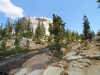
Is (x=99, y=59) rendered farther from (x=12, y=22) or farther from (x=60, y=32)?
(x=12, y=22)

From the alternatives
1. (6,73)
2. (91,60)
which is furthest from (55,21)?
(6,73)

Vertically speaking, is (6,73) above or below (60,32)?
below

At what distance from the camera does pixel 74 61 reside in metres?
13.0

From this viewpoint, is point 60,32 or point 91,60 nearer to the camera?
point 91,60

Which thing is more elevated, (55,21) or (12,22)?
(12,22)

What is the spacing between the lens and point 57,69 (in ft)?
39.9

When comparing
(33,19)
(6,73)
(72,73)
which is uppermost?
(33,19)

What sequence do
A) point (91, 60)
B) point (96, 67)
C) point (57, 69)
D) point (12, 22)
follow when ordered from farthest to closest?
1. point (12, 22)
2. point (91, 60)
3. point (57, 69)
4. point (96, 67)

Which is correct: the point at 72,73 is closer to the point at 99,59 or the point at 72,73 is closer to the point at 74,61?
the point at 74,61

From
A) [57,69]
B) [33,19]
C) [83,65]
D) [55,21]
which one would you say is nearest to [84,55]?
[83,65]

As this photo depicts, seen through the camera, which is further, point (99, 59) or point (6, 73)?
point (6, 73)

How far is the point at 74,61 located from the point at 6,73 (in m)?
14.9

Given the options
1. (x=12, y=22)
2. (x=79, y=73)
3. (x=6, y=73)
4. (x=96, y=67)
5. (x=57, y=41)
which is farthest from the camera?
(x=12, y=22)

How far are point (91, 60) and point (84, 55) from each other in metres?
1.37
